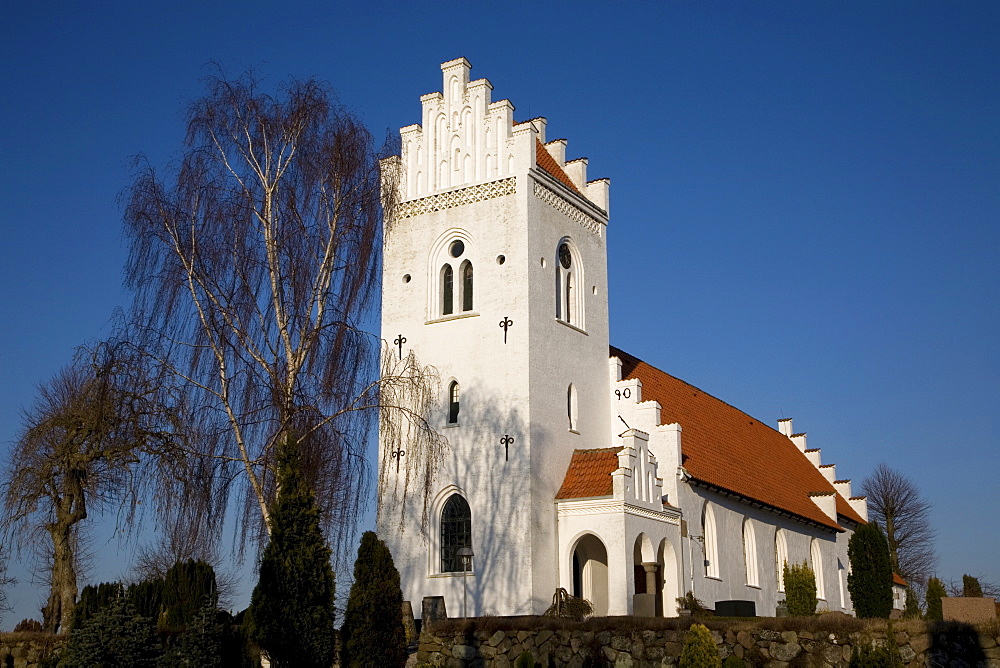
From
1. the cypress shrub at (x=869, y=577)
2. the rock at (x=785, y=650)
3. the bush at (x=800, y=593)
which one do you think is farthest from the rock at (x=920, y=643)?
the cypress shrub at (x=869, y=577)

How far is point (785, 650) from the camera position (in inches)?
781

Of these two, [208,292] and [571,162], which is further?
[571,162]

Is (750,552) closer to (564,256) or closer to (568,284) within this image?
(568,284)

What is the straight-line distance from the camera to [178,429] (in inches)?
744

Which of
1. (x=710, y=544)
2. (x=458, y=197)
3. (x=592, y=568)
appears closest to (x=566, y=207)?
(x=458, y=197)

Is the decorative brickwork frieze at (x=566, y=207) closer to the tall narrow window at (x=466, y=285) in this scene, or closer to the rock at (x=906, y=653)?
the tall narrow window at (x=466, y=285)

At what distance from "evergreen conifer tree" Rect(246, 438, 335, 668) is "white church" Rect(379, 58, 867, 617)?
7.04 meters

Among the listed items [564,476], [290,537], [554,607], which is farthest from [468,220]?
[290,537]

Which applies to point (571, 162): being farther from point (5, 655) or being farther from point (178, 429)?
point (5, 655)

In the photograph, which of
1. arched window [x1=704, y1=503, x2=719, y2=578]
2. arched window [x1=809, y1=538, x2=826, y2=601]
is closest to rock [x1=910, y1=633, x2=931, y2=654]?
arched window [x1=704, y1=503, x2=719, y2=578]

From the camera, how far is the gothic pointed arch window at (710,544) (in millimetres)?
30547

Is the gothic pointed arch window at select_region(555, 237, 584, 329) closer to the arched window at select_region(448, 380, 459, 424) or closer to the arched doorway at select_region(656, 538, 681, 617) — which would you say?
the arched window at select_region(448, 380, 459, 424)

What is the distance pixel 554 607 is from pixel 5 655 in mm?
11735

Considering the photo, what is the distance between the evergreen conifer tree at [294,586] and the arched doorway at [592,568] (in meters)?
11.2
